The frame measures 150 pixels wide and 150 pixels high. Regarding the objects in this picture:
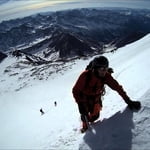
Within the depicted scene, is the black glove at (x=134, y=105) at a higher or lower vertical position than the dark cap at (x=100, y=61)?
lower

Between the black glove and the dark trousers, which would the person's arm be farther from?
the black glove

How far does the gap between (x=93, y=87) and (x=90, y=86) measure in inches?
3.7

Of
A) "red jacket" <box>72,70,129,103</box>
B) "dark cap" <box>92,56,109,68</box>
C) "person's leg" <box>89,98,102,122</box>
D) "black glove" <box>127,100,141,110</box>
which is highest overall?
"dark cap" <box>92,56,109,68</box>

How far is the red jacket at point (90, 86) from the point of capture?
5773 mm

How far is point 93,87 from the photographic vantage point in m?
6.00

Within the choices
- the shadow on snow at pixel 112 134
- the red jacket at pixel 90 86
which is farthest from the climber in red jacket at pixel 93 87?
the shadow on snow at pixel 112 134

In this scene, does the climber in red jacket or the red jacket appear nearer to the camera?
the climber in red jacket

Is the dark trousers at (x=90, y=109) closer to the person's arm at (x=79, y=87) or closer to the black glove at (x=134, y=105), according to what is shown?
the person's arm at (x=79, y=87)

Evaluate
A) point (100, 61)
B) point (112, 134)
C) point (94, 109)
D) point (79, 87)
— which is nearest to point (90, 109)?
point (94, 109)

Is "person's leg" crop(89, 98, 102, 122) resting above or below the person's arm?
below

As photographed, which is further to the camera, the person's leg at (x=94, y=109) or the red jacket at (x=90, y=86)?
the person's leg at (x=94, y=109)

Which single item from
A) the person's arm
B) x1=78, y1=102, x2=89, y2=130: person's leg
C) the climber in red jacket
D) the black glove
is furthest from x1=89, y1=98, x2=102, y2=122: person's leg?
the black glove

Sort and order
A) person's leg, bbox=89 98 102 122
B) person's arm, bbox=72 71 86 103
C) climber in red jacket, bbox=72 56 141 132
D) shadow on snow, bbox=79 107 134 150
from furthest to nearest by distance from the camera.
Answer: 1. person's leg, bbox=89 98 102 122
2. person's arm, bbox=72 71 86 103
3. climber in red jacket, bbox=72 56 141 132
4. shadow on snow, bbox=79 107 134 150

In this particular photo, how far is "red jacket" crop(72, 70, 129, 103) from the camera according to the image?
5.77 m
